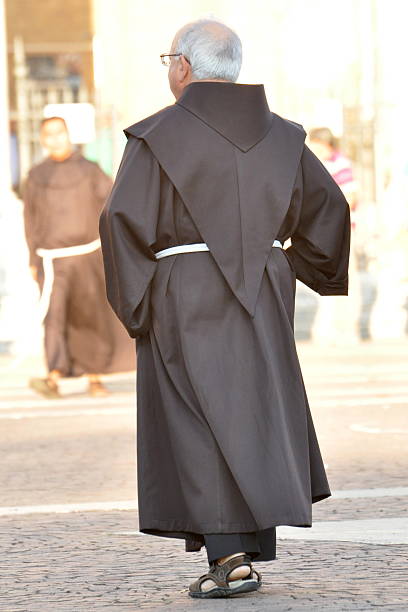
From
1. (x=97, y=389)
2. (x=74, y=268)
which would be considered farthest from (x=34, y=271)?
(x=97, y=389)

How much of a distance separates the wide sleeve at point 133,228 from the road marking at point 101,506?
6.33 ft

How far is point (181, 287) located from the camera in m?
5.34

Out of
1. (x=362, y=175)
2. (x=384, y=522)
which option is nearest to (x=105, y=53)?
(x=362, y=175)

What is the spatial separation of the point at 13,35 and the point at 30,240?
1007 cm

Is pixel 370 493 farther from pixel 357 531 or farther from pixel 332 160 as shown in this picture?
pixel 332 160

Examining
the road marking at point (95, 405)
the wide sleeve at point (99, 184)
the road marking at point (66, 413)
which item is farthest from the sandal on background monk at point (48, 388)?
the wide sleeve at point (99, 184)

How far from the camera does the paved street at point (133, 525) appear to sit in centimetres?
523

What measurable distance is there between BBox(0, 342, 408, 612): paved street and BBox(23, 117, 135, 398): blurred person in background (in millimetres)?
571

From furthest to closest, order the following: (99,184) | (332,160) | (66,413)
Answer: (332,160), (99,184), (66,413)

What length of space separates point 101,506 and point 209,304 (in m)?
2.09

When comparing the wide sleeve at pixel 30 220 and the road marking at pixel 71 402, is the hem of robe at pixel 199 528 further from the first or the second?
the wide sleeve at pixel 30 220

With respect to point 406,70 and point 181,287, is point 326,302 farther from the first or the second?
point 181,287

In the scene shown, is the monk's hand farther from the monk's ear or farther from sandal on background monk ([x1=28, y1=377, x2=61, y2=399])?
the monk's ear

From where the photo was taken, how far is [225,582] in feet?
17.2
